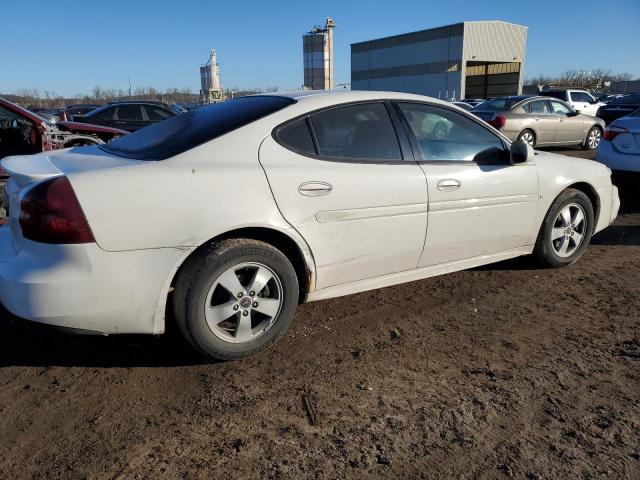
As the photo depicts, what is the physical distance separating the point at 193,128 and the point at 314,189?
91 cm

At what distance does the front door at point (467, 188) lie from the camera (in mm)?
3645

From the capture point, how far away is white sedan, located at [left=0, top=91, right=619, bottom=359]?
2.60 meters

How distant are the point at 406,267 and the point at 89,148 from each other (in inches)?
94.7

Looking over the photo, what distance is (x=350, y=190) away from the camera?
3217 mm

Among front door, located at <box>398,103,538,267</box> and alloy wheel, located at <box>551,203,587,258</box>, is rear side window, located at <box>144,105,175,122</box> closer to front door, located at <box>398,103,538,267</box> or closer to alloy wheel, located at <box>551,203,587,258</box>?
front door, located at <box>398,103,538,267</box>

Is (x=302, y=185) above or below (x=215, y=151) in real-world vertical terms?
below

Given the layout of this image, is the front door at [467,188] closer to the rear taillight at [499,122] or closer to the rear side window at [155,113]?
the rear taillight at [499,122]

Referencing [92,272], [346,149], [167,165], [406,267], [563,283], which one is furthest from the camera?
[563,283]

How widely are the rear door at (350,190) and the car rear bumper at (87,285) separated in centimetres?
79

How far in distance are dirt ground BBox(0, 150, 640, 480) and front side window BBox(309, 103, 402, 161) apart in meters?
1.15

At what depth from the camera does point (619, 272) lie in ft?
15.0

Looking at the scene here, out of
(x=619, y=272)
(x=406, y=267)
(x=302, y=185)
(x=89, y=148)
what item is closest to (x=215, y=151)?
(x=302, y=185)

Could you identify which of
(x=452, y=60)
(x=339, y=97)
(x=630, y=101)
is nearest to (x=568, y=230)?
(x=339, y=97)

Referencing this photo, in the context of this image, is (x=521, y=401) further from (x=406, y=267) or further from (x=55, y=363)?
(x=55, y=363)
